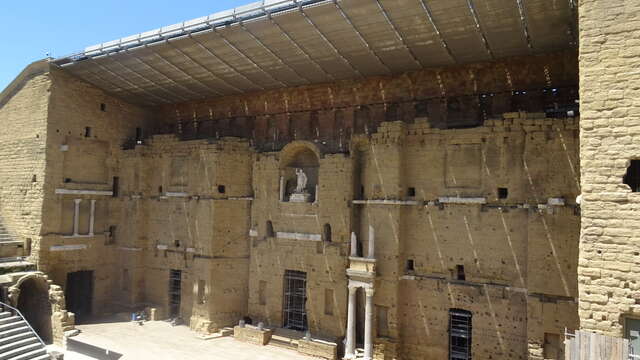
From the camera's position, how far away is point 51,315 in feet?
75.5

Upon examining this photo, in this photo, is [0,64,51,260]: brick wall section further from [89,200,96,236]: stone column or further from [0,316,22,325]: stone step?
[0,316,22,325]: stone step

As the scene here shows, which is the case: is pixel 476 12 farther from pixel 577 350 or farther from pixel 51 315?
pixel 51 315

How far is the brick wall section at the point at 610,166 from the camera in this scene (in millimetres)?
9742

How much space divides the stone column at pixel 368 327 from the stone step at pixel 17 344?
45.9ft

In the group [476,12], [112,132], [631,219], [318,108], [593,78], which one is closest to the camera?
[631,219]

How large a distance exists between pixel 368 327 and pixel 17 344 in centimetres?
1451

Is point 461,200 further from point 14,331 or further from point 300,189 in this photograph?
point 14,331

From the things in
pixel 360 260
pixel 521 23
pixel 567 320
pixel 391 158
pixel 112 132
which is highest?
pixel 521 23

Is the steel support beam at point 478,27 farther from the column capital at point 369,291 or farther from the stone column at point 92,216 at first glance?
the stone column at point 92,216

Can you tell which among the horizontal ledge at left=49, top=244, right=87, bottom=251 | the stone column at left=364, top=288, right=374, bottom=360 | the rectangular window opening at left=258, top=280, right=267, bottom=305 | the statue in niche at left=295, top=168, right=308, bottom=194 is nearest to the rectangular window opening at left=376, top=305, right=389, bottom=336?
the stone column at left=364, top=288, right=374, bottom=360

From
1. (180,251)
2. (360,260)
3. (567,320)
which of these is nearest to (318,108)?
(360,260)

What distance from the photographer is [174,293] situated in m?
26.6

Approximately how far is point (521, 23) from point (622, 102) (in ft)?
30.2

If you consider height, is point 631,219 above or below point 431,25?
below
